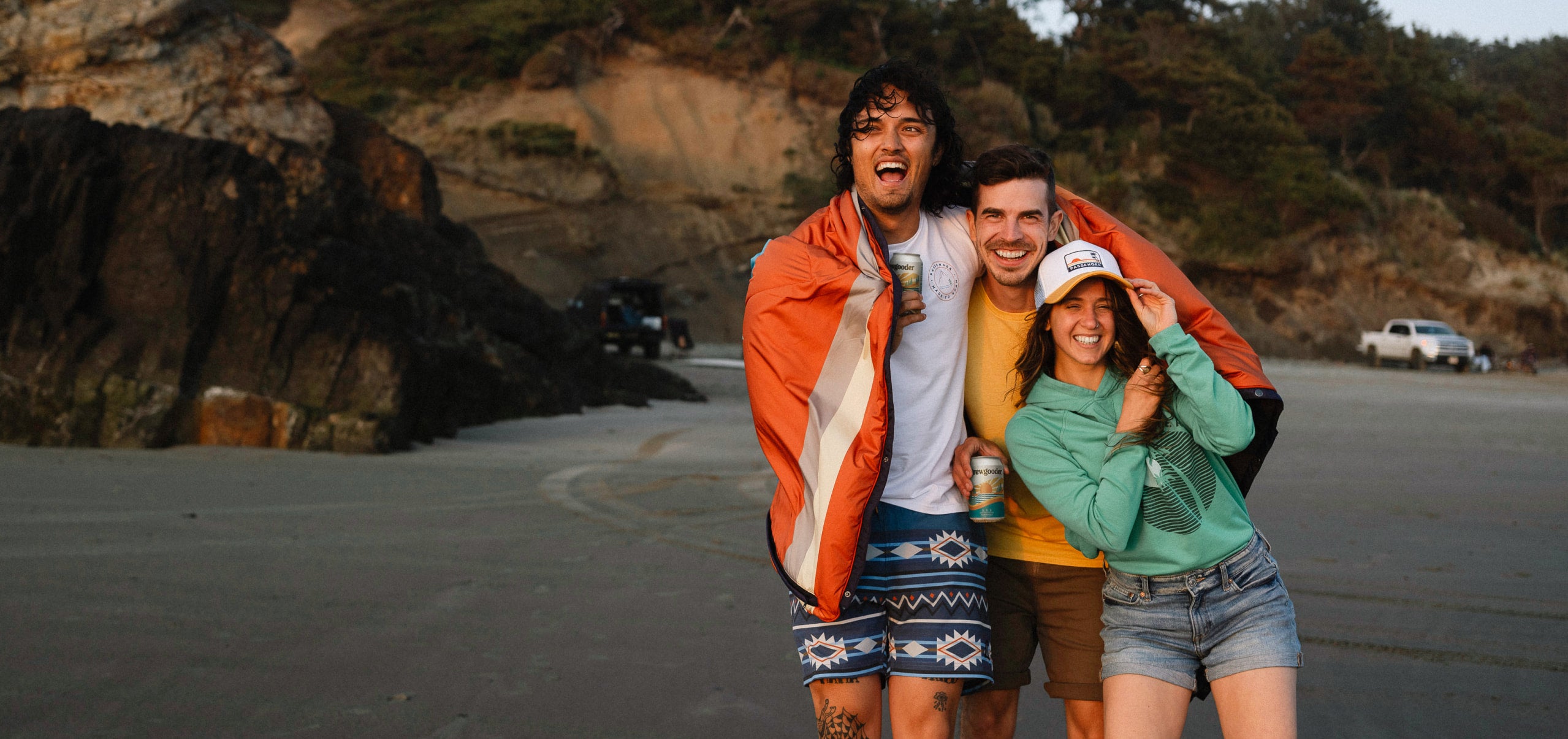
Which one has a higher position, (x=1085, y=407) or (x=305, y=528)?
(x=1085, y=407)

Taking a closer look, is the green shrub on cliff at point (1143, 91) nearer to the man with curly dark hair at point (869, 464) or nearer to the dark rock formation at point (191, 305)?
the dark rock formation at point (191, 305)

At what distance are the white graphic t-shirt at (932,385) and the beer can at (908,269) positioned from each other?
0.09 metres

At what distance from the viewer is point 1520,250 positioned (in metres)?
38.4

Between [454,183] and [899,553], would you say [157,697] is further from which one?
[454,183]

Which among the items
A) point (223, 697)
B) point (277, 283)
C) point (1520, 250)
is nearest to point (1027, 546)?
point (223, 697)

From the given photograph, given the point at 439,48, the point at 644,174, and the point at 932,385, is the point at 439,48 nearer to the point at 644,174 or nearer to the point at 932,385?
the point at 644,174

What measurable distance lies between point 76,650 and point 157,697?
58 cm

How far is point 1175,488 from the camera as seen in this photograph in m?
2.49

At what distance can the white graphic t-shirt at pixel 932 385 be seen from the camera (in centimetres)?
258

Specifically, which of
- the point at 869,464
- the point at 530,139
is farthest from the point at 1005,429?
the point at 530,139

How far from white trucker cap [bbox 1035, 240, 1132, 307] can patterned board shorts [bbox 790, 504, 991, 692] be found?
58 centimetres

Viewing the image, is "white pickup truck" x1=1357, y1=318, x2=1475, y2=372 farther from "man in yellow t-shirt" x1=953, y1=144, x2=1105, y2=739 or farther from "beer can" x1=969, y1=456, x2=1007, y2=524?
"beer can" x1=969, y1=456, x2=1007, y2=524

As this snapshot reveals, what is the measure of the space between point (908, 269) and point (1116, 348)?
55cm

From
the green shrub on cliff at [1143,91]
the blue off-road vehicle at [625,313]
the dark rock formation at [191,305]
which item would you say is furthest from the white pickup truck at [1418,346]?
the dark rock formation at [191,305]
